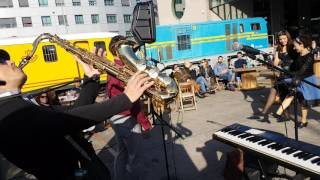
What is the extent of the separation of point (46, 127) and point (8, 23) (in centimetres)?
4496

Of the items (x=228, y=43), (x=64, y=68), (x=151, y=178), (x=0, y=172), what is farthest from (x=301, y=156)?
(x=228, y=43)

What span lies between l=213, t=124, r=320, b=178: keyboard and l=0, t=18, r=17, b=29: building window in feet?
144

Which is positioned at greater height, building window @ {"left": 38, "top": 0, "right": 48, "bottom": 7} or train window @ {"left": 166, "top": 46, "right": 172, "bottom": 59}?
building window @ {"left": 38, "top": 0, "right": 48, "bottom": 7}

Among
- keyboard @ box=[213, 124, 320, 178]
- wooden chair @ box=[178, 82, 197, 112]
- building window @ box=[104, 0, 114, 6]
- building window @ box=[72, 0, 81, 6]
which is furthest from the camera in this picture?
building window @ box=[104, 0, 114, 6]

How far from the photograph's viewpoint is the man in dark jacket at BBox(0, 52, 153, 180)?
1.61 meters

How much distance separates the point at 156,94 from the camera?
7.88 feet

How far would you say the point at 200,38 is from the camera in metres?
17.1

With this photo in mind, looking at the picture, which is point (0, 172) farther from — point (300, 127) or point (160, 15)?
point (160, 15)

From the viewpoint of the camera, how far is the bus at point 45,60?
498 inches

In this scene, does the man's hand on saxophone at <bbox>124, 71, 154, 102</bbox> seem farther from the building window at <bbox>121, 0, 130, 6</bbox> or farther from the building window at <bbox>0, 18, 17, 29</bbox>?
the building window at <bbox>121, 0, 130, 6</bbox>

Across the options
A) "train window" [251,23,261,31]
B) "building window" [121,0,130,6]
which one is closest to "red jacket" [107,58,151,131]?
"train window" [251,23,261,31]

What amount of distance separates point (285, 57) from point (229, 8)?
18.9 meters

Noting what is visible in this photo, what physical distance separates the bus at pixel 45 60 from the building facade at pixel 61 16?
1210 inches

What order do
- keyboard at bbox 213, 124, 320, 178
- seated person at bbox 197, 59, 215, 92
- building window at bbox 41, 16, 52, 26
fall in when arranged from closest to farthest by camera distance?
keyboard at bbox 213, 124, 320, 178, seated person at bbox 197, 59, 215, 92, building window at bbox 41, 16, 52, 26
